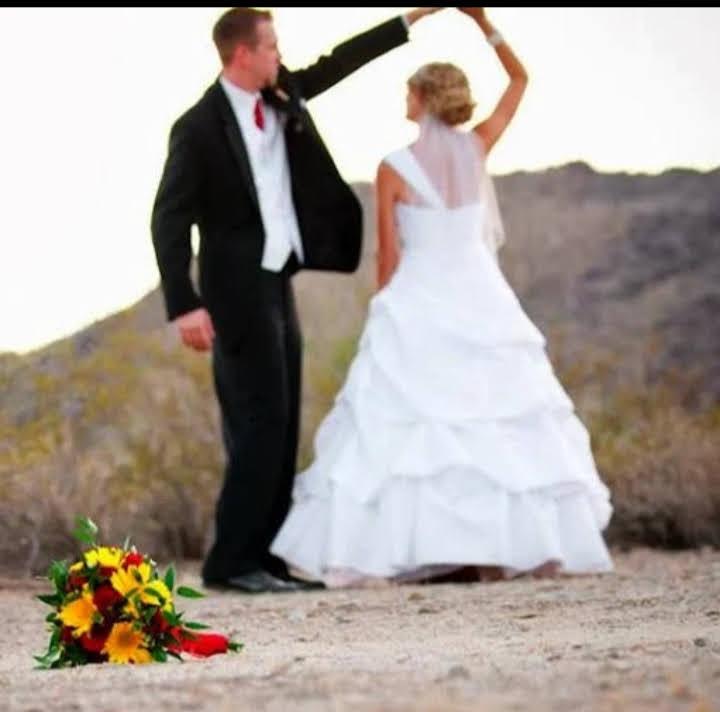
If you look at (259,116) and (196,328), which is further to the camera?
(259,116)

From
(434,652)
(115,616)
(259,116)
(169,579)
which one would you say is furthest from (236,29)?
(434,652)

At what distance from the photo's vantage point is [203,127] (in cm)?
981

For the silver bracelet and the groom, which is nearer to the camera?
the groom

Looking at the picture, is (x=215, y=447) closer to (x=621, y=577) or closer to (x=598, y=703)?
(x=621, y=577)

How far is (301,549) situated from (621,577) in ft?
4.43

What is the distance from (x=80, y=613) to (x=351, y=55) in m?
4.16

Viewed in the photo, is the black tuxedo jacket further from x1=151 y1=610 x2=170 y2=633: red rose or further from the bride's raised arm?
x1=151 y1=610 x2=170 y2=633: red rose

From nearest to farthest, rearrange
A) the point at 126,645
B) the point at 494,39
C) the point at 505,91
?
the point at 126,645, the point at 494,39, the point at 505,91

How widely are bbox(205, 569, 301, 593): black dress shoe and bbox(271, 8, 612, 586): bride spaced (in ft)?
0.92

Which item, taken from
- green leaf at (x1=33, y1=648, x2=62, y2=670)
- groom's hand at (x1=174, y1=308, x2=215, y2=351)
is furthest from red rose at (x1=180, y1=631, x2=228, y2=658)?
groom's hand at (x1=174, y1=308, x2=215, y2=351)

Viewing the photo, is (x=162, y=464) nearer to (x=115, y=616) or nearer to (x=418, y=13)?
(x=418, y=13)

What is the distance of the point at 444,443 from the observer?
10055mm

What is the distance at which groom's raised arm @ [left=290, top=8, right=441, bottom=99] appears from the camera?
33.1 feet

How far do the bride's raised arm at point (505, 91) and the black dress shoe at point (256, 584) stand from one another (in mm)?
2121
